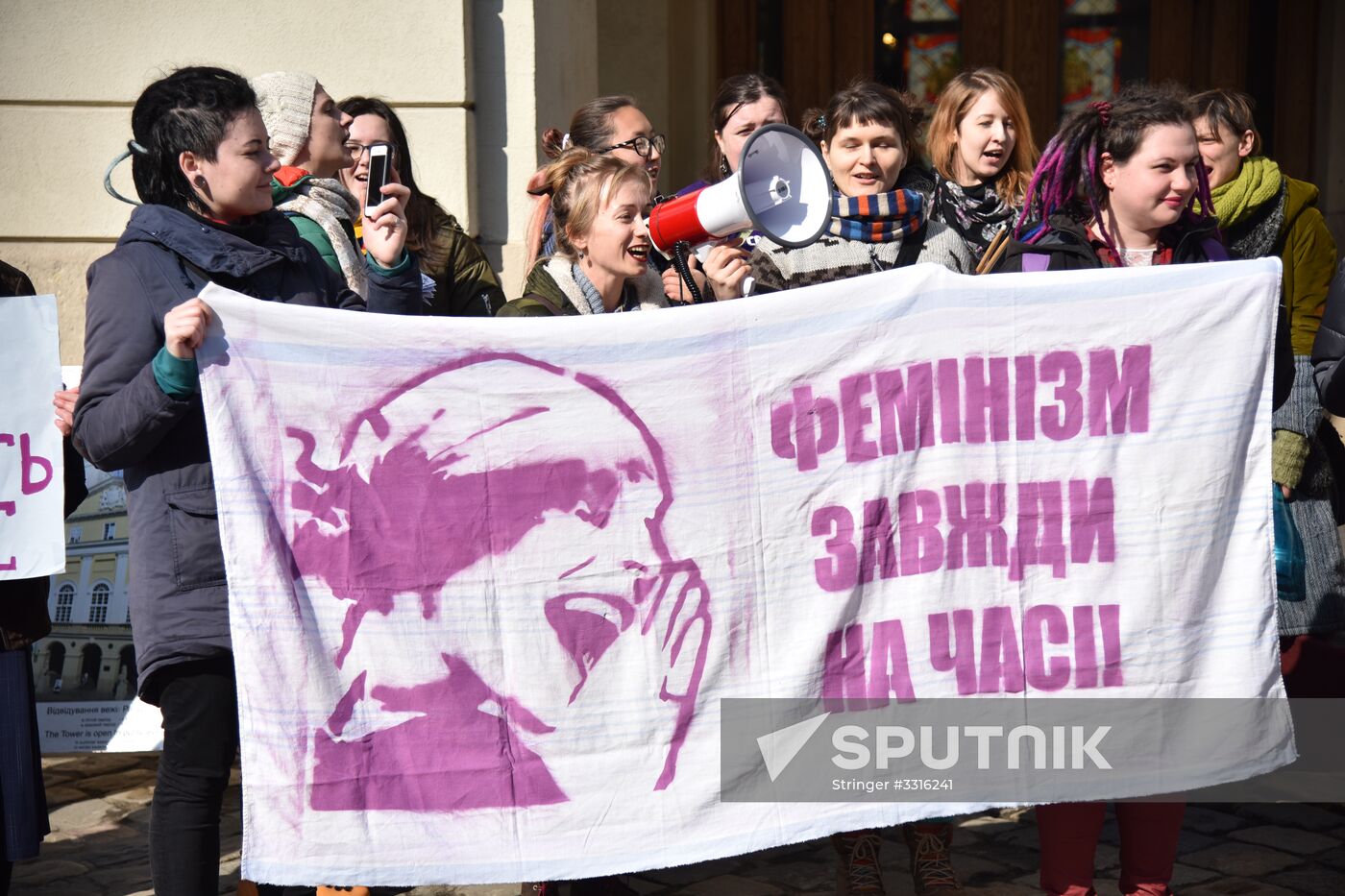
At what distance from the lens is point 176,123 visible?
3.21 metres

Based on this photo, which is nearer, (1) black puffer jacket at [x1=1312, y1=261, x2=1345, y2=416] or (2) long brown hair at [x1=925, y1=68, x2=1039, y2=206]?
(1) black puffer jacket at [x1=1312, y1=261, x2=1345, y2=416]

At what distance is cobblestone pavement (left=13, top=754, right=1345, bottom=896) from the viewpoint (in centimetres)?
402

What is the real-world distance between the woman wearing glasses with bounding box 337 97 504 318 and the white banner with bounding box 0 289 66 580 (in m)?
1.13

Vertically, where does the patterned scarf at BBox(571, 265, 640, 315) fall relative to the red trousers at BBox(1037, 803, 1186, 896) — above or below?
above

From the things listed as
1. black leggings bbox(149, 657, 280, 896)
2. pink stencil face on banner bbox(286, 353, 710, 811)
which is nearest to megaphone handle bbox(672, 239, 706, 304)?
pink stencil face on banner bbox(286, 353, 710, 811)

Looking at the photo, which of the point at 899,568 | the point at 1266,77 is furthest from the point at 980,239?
the point at 1266,77

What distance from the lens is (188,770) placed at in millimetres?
3164

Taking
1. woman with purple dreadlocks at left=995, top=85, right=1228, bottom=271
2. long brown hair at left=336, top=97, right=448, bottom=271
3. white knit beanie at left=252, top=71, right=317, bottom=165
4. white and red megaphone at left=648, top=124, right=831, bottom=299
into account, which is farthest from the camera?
long brown hair at left=336, top=97, right=448, bottom=271

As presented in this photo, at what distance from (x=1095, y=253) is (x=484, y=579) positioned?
165cm

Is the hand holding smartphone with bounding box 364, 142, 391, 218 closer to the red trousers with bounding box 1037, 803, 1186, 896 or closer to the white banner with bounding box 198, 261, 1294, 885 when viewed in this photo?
the white banner with bounding box 198, 261, 1294, 885

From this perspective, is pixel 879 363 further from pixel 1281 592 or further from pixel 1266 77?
pixel 1266 77

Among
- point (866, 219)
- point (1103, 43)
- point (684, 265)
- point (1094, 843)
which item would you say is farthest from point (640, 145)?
point (1103, 43)

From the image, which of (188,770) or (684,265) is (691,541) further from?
(188,770)

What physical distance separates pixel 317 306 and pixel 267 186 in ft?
0.97
